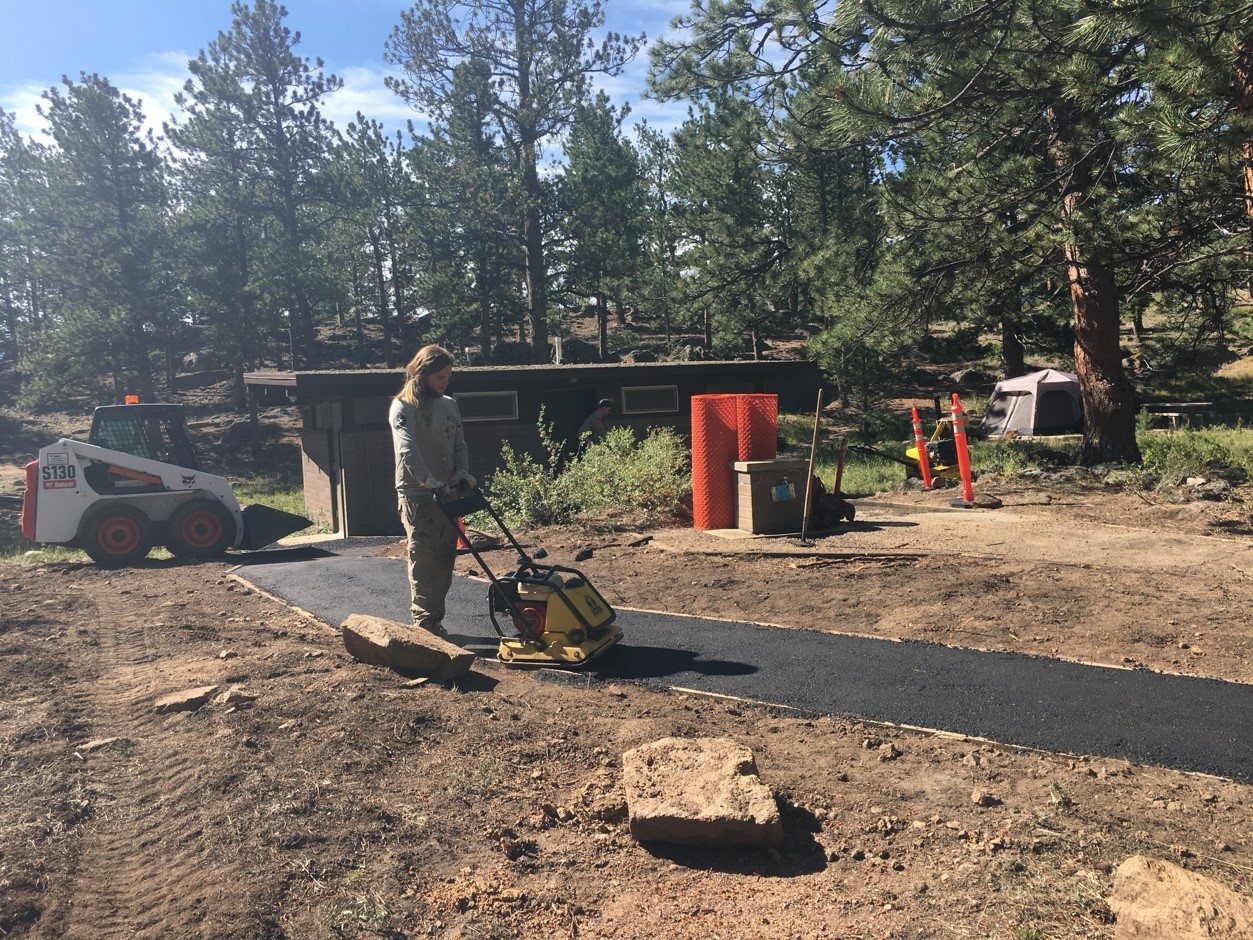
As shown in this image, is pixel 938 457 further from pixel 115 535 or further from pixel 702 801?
pixel 702 801

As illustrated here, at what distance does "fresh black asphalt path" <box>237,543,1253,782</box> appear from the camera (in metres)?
4.57

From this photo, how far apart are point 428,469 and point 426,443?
223 millimetres

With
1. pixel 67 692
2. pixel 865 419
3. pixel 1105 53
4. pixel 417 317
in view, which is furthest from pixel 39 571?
pixel 417 317

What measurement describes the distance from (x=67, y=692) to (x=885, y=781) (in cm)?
470

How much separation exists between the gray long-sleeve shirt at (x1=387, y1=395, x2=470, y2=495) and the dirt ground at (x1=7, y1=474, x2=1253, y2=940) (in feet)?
4.26

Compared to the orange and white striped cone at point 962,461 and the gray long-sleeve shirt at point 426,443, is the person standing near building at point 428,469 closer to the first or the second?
the gray long-sleeve shirt at point 426,443

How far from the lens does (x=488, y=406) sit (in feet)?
60.2

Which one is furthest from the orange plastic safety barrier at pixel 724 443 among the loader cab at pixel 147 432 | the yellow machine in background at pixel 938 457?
the loader cab at pixel 147 432

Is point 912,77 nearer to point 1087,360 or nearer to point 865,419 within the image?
point 1087,360

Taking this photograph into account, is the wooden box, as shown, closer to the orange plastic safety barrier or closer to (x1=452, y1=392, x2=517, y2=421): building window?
the orange plastic safety barrier

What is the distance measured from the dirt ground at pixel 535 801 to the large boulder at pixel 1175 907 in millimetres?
151

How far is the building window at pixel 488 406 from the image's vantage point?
59.5 ft

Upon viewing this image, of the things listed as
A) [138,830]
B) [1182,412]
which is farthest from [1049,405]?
[138,830]

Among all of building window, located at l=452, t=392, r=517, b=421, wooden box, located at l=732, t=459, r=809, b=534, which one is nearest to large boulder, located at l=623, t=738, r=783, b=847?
wooden box, located at l=732, t=459, r=809, b=534
